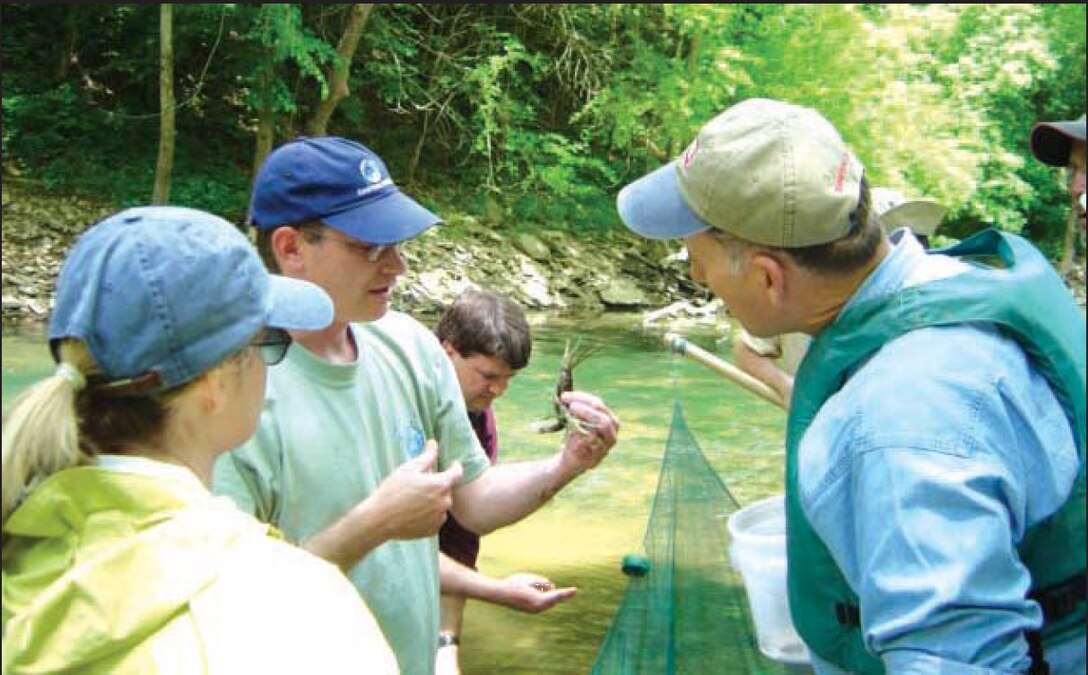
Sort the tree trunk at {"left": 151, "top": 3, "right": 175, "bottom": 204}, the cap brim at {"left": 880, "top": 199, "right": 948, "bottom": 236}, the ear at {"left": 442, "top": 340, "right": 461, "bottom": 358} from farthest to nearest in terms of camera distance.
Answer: the tree trunk at {"left": 151, "top": 3, "right": 175, "bottom": 204} → the cap brim at {"left": 880, "top": 199, "right": 948, "bottom": 236} → the ear at {"left": 442, "top": 340, "right": 461, "bottom": 358}

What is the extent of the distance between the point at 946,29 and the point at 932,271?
21.9 m

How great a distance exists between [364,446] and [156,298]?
3.24 feet

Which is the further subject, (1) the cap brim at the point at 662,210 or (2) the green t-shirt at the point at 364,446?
(2) the green t-shirt at the point at 364,446

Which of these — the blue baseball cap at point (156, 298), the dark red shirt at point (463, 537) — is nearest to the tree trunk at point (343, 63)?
the dark red shirt at point (463, 537)

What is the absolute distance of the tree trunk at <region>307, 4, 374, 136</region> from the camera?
19.3 meters

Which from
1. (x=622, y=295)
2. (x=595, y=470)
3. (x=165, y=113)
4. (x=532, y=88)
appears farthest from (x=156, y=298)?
(x=532, y=88)

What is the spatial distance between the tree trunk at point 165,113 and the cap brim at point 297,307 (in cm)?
1639

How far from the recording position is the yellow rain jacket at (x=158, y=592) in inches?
47.8

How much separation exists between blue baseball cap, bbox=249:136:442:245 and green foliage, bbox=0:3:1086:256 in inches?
650

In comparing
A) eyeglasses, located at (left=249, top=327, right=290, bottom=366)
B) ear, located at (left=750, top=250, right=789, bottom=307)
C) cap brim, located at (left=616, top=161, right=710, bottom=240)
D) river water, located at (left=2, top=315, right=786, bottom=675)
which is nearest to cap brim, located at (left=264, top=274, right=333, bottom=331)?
eyeglasses, located at (left=249, top=327, right=290, bottom=366)

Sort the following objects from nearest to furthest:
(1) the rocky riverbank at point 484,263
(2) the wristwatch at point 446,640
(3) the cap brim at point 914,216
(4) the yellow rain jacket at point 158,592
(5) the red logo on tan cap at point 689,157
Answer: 1. (4) the yellow rain jacket at point 158,592
2. (5) the red logo on tan cap at point 689,157
3. (2) the wristwatch at point 446,640
4. (3) the cap brim at point 914,216
5. (1) the rocky riverbank at point 484,263

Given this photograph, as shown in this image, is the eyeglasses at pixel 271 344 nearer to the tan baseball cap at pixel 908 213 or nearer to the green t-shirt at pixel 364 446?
the green t-shirt at pixel 364 446

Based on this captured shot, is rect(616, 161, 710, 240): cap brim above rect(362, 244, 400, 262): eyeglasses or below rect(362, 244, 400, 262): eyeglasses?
above

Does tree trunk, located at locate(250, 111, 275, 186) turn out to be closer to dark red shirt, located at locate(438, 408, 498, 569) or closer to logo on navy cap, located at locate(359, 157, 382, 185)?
dark red shirt, located at locate(438, 408, 498, 569)
